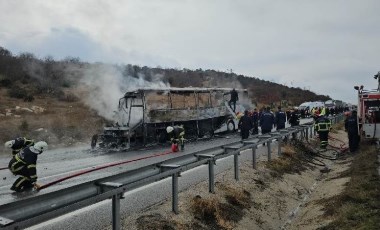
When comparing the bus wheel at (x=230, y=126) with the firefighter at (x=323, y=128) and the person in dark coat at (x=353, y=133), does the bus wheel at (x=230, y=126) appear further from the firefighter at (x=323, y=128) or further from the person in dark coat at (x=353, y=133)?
the person in dark coat at (x=353, y=133)

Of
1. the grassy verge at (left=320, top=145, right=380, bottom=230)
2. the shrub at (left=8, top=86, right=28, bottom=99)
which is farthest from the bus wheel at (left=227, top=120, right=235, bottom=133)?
the shrub at (left=8, top=86, right=28, bottom=99)

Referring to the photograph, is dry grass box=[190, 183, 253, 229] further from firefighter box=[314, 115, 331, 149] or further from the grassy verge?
firefighter box=[314, 115, 331, 149]

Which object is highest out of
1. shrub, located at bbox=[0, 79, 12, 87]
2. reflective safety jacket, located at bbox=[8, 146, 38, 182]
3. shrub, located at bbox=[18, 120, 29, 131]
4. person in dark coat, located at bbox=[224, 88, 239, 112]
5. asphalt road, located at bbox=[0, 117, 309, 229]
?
shrub, located at bbox=[0, 79, 12, 87]

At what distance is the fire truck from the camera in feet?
58.2

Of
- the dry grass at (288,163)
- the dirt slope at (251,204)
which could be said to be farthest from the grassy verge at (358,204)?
the dry grass at (288,163)

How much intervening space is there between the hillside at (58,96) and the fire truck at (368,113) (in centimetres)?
1220

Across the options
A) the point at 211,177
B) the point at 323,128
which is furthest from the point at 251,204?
the point at 323,128

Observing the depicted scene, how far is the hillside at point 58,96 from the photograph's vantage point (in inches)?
978

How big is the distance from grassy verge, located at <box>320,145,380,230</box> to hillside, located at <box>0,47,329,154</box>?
1486 cm

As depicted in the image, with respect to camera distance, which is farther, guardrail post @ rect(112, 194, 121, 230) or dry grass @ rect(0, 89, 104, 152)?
dry grass @ rect(0, 89, 104, 152)

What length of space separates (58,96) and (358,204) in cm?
3264

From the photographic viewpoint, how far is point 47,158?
16.3m

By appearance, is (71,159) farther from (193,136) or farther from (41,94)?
(41,94)

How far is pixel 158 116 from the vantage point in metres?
20.8
